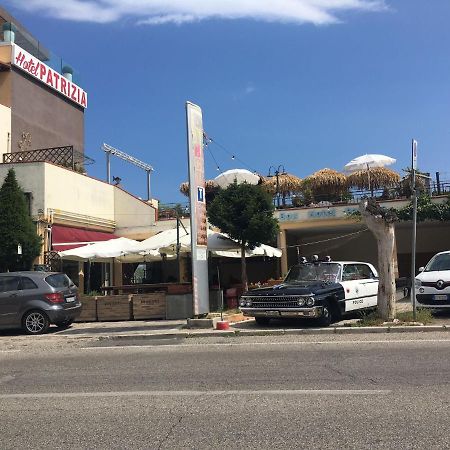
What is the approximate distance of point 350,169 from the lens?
26.0 meters

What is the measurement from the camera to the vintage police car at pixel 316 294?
38.5 feet

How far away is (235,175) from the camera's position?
25.1 m

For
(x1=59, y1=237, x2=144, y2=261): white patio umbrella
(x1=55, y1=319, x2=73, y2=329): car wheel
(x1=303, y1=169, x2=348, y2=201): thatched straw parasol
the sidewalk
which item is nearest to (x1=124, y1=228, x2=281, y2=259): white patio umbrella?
(x1=59, y1=237, x2=144, y2=261): white patio umbrella

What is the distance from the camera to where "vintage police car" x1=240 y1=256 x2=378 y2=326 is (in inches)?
462

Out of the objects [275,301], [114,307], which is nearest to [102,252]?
[114,307]

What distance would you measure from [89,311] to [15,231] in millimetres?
5396

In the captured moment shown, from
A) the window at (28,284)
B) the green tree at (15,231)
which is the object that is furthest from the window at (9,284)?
the green tree at (15,231)

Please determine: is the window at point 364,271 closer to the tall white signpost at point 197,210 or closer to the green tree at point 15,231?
the tall white signpost at point 197,210

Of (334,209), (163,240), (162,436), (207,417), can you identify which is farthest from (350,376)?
(334,209)

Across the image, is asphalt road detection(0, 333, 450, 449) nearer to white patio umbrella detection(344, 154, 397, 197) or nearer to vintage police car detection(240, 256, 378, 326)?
vintage police car detection(240, 256, 378, 326)

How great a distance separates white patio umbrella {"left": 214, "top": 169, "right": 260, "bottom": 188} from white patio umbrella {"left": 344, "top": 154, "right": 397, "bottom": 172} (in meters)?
4.64

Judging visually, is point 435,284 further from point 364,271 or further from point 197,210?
point 197,210

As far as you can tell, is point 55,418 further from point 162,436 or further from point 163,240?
point 163,240

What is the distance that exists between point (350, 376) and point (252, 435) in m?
2.62
